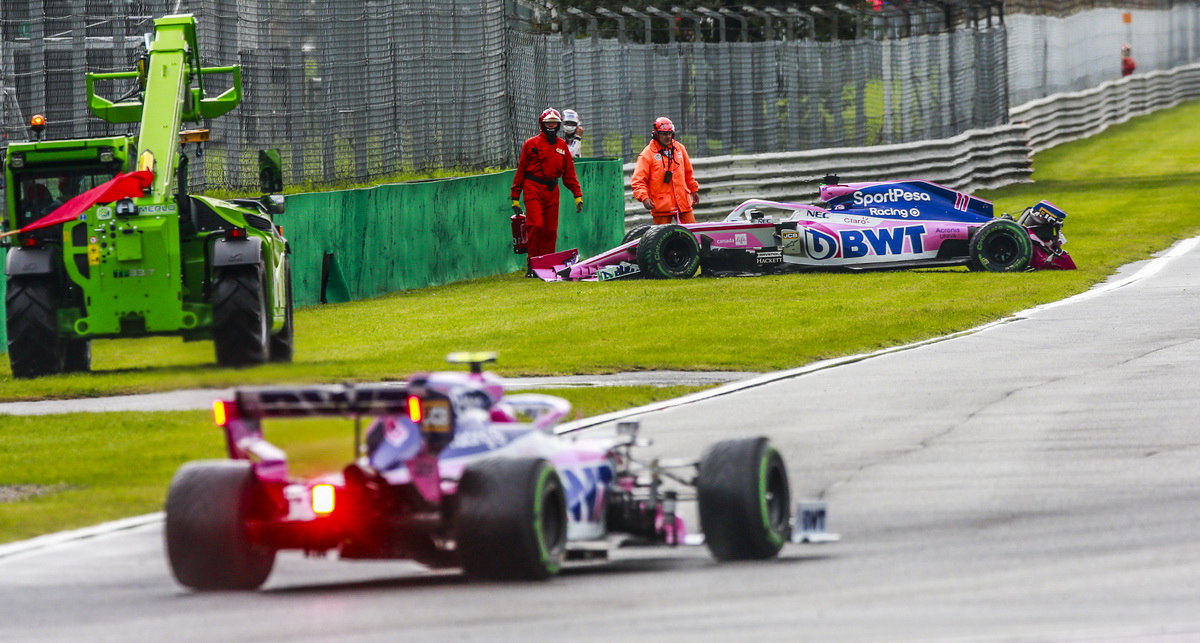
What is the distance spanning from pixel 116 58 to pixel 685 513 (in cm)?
1332

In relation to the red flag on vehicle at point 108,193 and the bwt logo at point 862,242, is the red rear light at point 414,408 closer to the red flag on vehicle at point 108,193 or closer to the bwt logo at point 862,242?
the red flag on vehicle at point 108,193

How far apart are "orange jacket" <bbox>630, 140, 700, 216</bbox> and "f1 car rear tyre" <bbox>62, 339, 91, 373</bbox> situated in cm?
877

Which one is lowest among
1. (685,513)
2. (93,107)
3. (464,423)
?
(685,513)

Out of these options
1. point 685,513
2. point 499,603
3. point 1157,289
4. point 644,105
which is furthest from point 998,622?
point 644,105

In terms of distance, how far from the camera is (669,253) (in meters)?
21.7

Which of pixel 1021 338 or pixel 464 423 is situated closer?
pixel 464 423

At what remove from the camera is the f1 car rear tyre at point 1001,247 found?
21141 millimetres

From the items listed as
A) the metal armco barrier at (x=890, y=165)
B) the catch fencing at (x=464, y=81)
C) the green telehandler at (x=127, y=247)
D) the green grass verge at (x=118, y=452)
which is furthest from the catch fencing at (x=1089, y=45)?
the green grass verge at (x=118, y=452)

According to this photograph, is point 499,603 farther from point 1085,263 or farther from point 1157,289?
point 1085,263

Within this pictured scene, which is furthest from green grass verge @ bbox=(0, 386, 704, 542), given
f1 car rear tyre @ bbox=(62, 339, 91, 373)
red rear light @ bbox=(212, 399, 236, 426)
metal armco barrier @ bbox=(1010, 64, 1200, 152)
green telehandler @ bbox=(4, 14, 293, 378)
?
metal armco barrier @ bbox=(1010, 64, 1200, 152)

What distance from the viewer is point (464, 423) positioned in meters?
6.94

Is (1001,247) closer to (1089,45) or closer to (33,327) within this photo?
(33,327)

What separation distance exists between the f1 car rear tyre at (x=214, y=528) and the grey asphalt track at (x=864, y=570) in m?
0.10

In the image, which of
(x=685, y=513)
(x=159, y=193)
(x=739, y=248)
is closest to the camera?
(x=685, y=513)
